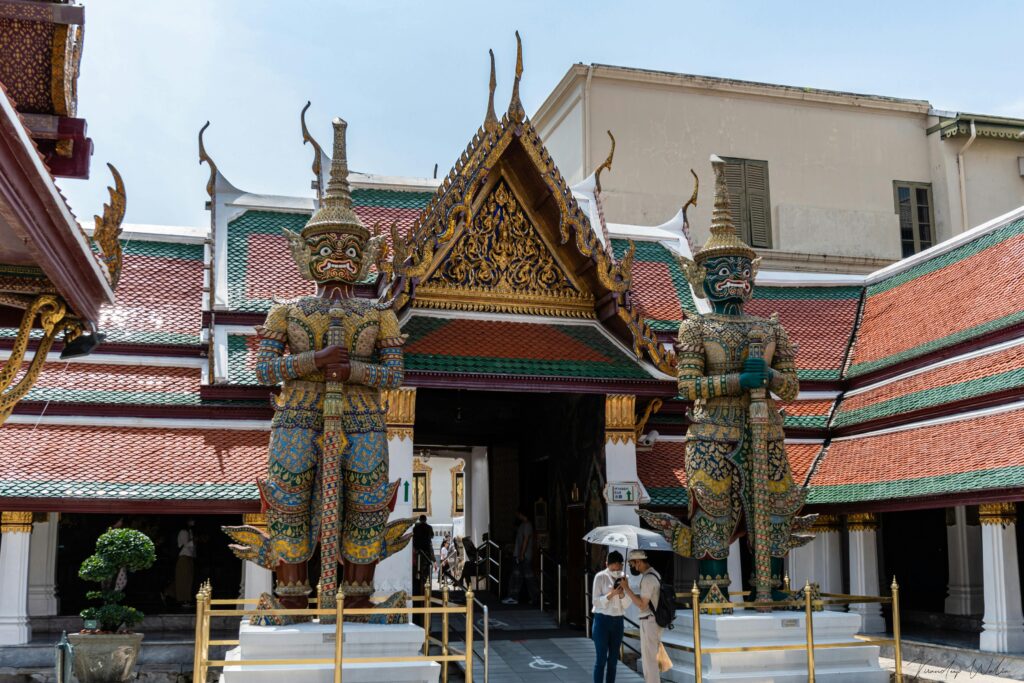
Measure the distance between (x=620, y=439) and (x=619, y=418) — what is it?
214mm

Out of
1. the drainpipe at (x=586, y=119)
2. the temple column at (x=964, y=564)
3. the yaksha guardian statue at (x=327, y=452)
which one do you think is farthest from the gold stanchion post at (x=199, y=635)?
the drainpipe at (x=586, y=119)

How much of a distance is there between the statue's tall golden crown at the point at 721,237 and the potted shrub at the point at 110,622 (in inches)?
224

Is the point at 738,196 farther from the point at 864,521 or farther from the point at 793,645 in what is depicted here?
the point at 793,645

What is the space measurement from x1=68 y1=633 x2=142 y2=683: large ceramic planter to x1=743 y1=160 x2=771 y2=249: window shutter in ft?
48.5

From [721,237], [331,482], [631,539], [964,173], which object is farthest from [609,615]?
[964,173]

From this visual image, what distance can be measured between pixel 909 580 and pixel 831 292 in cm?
404

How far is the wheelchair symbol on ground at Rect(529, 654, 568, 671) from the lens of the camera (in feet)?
31.7

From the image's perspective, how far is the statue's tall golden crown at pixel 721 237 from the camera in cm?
999

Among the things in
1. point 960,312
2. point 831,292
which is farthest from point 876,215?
point 960,312

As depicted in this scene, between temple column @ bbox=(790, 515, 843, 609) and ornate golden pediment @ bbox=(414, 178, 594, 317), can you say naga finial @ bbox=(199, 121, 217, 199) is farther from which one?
temple column @ bbox=(790, 515, 843, 609)

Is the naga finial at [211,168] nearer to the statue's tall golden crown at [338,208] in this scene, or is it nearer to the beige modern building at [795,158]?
the statue's tall golden crown at [338,208]

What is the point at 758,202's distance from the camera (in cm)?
2142

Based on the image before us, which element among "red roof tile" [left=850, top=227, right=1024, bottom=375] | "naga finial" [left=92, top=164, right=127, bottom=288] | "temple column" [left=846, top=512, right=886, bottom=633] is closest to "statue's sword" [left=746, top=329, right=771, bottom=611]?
"temple column" [left=846, top=512, right=886, bottom=633]

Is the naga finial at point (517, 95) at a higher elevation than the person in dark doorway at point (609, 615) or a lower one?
higher
